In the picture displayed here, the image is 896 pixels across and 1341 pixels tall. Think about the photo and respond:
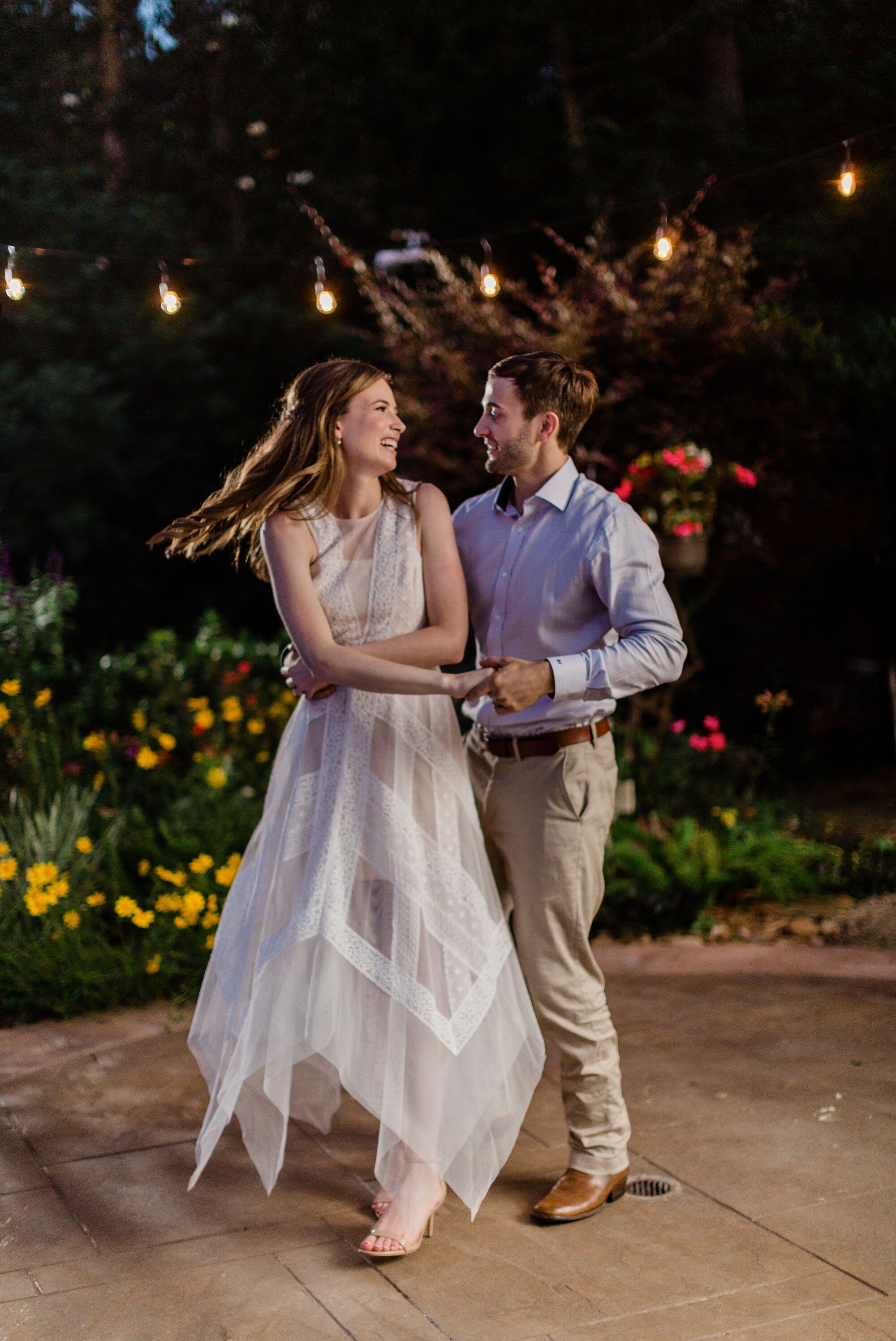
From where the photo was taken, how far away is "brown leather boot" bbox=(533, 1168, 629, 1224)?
2725 mm

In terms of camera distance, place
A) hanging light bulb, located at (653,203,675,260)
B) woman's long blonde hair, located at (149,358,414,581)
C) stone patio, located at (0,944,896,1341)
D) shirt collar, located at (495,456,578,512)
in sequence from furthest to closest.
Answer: hanging light bulb, located at (653,203,675,260) < shirt collar, located at (495,456,578,512) < woman's long blonde hair, located at (149,358,414,581) < stone patio, located at (0,944,896,1341)

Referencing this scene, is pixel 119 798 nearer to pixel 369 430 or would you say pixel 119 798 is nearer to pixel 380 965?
pixel 380 965

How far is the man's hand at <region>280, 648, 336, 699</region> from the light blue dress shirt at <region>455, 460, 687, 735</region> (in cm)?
33

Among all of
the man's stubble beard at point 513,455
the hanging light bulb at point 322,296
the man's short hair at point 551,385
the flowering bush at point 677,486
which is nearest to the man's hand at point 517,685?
the man's stubble beard at point 513,455

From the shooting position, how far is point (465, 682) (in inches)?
99.4

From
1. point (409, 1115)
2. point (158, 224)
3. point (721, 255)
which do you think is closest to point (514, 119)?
point (158, 224)

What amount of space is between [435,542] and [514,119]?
31.2 ft

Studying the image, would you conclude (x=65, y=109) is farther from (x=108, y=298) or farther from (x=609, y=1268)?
(x=609, y=1268)

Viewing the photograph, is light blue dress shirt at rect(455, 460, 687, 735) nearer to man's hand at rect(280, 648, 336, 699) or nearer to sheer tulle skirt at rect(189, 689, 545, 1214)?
sheer tulle skirt at rect(189, 689, 545, 1214)

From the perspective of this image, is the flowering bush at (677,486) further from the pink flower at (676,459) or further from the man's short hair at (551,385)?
the man's short hair at (551,385)

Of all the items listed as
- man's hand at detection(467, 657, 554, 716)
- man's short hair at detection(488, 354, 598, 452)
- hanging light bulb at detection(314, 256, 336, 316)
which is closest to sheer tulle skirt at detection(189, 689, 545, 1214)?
man's hand at detection(467, 657, 554, 716)

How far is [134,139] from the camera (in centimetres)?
1146

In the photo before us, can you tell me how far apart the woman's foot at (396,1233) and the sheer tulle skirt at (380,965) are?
36 mm

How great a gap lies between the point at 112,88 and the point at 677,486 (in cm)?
830
